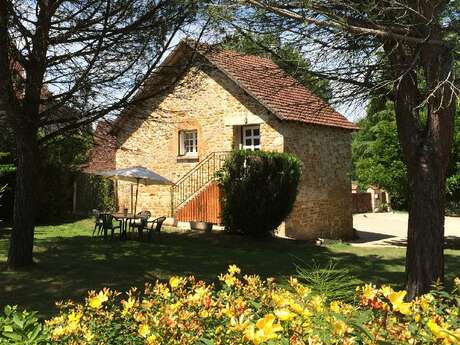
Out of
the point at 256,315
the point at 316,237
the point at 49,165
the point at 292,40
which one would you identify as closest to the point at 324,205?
the point at 316,237

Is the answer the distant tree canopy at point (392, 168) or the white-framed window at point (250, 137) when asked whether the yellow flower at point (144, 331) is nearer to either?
the distant tree canopy at point (392, 168)

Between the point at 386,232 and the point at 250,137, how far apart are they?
702 cm

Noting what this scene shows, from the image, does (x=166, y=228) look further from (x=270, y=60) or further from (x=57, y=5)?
(x=270, y=60)

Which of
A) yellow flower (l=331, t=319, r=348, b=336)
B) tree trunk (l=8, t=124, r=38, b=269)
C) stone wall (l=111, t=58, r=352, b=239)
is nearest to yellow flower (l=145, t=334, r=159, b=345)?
yellow flower (l=331, t=319, r=348, b=336)

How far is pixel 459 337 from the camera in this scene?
5.49 ft

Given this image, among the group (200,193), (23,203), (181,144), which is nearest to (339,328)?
(23,203)

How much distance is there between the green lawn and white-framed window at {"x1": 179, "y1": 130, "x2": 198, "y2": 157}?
165 inches

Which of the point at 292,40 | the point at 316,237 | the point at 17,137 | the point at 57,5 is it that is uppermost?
the point at 57,5

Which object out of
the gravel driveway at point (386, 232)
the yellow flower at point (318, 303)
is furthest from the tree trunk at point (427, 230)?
the gravel driveway at point (386, 232)

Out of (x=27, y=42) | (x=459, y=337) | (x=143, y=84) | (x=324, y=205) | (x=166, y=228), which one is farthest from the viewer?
(x=324, y=205)

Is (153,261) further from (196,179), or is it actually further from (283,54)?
(196,179)

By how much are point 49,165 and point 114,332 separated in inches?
660

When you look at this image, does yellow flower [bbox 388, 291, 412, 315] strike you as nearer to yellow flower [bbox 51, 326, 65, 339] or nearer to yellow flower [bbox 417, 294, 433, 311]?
yellow flower [bbox 417, 294, 433, 311]

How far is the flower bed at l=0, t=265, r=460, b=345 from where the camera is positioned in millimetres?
1867
